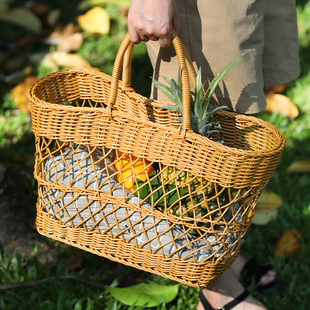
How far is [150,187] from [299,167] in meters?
1.75

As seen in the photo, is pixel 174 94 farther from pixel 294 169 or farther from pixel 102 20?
pixel 102 20

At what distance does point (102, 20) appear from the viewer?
4172mm

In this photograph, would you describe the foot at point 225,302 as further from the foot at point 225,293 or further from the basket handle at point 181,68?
the basket handle at point 181,68

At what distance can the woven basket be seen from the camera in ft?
4.55

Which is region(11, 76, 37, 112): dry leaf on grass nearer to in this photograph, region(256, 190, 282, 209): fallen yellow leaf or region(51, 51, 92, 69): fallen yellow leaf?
region(51, 51, 92, 69): fallen yellow leaf

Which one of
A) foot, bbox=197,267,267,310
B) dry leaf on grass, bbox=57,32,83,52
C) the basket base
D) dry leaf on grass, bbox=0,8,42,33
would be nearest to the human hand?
the basket base

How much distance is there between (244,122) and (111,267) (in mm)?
1118

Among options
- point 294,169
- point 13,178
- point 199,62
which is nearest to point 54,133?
point 199,62

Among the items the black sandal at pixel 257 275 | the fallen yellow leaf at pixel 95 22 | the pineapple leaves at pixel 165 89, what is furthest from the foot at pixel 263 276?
the fallen yellow leaf at pixel 95 22

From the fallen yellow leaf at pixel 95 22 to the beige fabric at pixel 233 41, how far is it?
2592mm

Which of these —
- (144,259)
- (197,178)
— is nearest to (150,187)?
(197,178)

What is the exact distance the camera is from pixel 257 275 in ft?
6.92

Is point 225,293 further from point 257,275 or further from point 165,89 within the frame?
point 165,89

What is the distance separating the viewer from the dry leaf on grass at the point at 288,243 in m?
2.28
